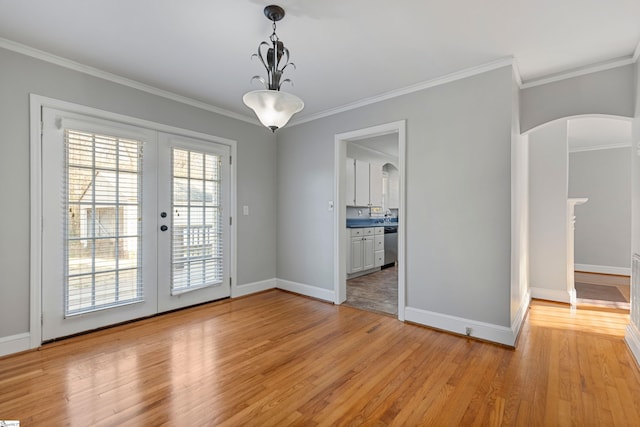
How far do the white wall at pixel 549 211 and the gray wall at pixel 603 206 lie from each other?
3265mm

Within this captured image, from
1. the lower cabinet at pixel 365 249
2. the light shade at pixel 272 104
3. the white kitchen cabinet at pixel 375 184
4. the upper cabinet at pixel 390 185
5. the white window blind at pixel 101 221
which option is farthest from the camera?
the upper cabinet at pixel 390 185

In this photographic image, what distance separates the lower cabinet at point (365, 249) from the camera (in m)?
5.20

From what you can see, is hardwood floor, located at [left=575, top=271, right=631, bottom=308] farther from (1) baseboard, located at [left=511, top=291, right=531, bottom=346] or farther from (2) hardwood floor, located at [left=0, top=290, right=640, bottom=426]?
(1) baseboard, located at [left=511, top=291, right=531, bottom=346]

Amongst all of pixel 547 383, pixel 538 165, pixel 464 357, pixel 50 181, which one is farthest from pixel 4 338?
pixel 538 165

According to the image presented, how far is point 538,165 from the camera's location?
407cm

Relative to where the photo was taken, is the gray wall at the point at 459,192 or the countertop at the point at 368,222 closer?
the gray wall at the point at 459,192

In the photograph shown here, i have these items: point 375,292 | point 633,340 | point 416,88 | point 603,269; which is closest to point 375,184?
point 375,292

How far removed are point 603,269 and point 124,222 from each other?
8.37 m

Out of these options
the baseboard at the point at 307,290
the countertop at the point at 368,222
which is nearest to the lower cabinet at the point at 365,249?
the countertop at the point at 368,222

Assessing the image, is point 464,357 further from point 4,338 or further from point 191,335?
point 4,338

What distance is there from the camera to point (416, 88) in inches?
126

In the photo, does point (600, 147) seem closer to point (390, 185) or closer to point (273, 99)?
point (390, 185)

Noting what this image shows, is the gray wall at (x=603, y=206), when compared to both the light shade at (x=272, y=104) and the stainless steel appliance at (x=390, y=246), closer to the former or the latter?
the stainless steel appliance at (x=390, y=246)

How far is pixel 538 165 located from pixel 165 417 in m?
4.89
